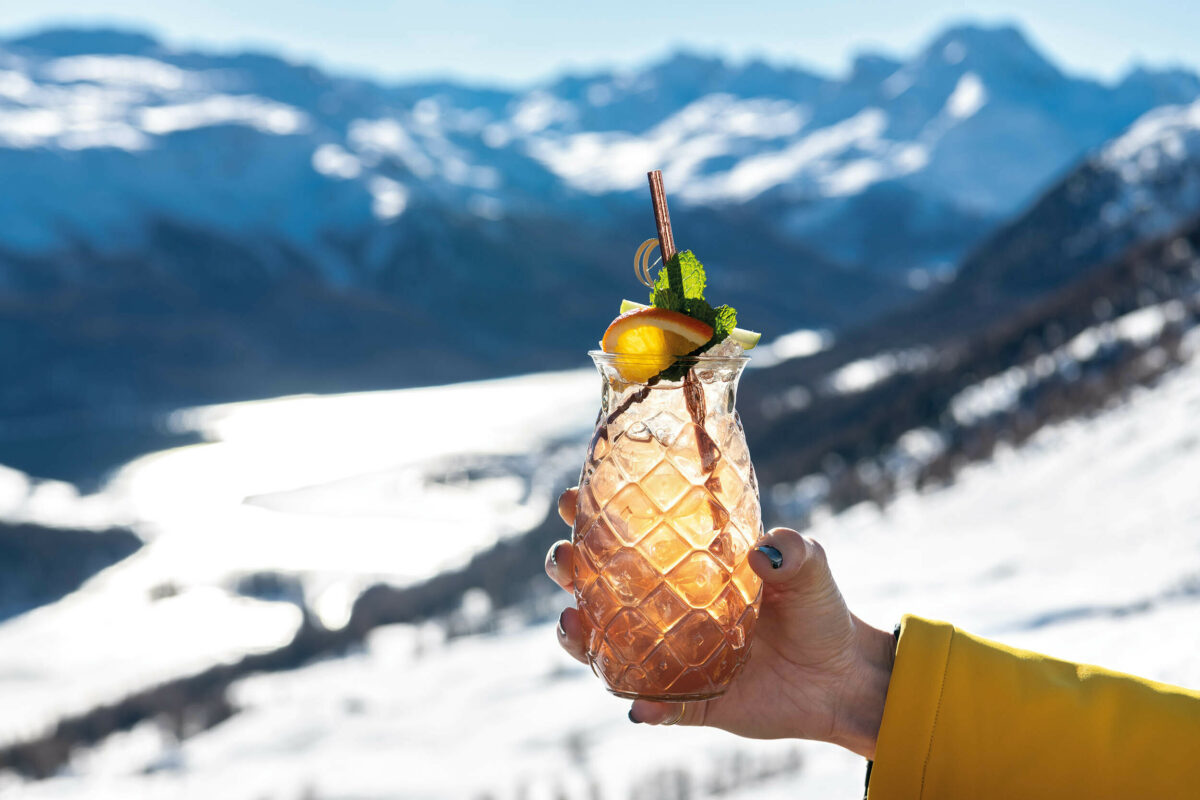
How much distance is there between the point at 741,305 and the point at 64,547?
427ft

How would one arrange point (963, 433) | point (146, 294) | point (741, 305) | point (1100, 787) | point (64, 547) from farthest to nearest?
point (741, 305) < point (146, 294) < point (64, 547) < point (963, 433) < point (1100, 787)

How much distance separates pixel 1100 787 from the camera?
2.27 metres

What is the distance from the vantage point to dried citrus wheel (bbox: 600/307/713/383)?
230 centimetres

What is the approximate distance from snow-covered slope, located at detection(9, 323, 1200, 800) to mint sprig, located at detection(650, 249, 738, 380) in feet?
10.5

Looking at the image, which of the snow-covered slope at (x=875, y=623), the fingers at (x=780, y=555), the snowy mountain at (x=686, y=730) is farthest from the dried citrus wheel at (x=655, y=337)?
the snowy mountain at (x=686, y=730)

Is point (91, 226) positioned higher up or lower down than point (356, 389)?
higher up

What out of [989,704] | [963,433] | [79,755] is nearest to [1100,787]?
[989,704]

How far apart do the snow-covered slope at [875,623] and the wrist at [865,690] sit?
2.45 metres

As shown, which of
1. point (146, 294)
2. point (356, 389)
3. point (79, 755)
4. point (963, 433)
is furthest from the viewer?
point (146, 294)

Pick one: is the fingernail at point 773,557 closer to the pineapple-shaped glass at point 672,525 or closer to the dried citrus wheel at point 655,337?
the pineapple-shaped glass at point 672,525

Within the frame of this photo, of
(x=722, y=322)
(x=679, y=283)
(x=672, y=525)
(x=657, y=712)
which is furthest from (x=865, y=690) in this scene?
(x=679, y=283)

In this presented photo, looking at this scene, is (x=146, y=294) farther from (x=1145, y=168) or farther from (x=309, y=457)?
(x=1145, y=168)

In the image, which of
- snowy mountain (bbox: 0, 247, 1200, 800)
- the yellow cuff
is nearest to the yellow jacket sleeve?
the yellow cuff

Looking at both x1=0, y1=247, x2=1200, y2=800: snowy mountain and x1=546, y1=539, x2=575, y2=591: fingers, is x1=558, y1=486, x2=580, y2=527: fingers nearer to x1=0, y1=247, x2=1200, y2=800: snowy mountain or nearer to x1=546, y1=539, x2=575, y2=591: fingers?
x1=546, y1=539, x2=575, y2=591: fingers
